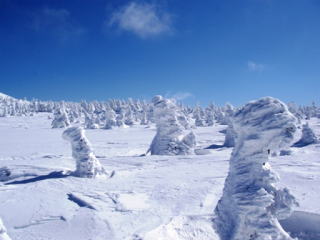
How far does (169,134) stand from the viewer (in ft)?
83.9

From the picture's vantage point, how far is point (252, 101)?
900 centimetres

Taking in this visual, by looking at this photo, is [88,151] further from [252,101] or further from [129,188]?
[252,101]

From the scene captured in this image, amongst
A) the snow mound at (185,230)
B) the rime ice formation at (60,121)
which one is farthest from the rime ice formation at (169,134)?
the rime ice formation at (60,121)

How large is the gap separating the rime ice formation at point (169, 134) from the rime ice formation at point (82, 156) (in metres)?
9.97

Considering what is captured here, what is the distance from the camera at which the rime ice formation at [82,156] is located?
1572 centimetres

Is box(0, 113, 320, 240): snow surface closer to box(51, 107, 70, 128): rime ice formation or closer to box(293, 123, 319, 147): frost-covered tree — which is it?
box(293, 123, 319, 147): frost-covered tree

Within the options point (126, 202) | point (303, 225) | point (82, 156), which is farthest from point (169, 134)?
point (303, 225)

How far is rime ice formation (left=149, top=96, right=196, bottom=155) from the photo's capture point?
25469mm

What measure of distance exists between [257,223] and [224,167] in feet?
38.6

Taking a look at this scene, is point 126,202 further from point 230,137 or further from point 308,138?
point 308,138

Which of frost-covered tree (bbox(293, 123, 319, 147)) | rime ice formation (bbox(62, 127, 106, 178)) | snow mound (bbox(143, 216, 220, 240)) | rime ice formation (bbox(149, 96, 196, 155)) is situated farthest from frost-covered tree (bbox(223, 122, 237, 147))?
snow mound (bbox(143, 216, 220, 240))

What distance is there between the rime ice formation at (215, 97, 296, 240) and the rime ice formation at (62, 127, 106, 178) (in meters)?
8.70

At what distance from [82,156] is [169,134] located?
1090 cm

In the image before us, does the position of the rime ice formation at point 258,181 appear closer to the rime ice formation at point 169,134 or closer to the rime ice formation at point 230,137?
the rime ice formation at point 169,134
